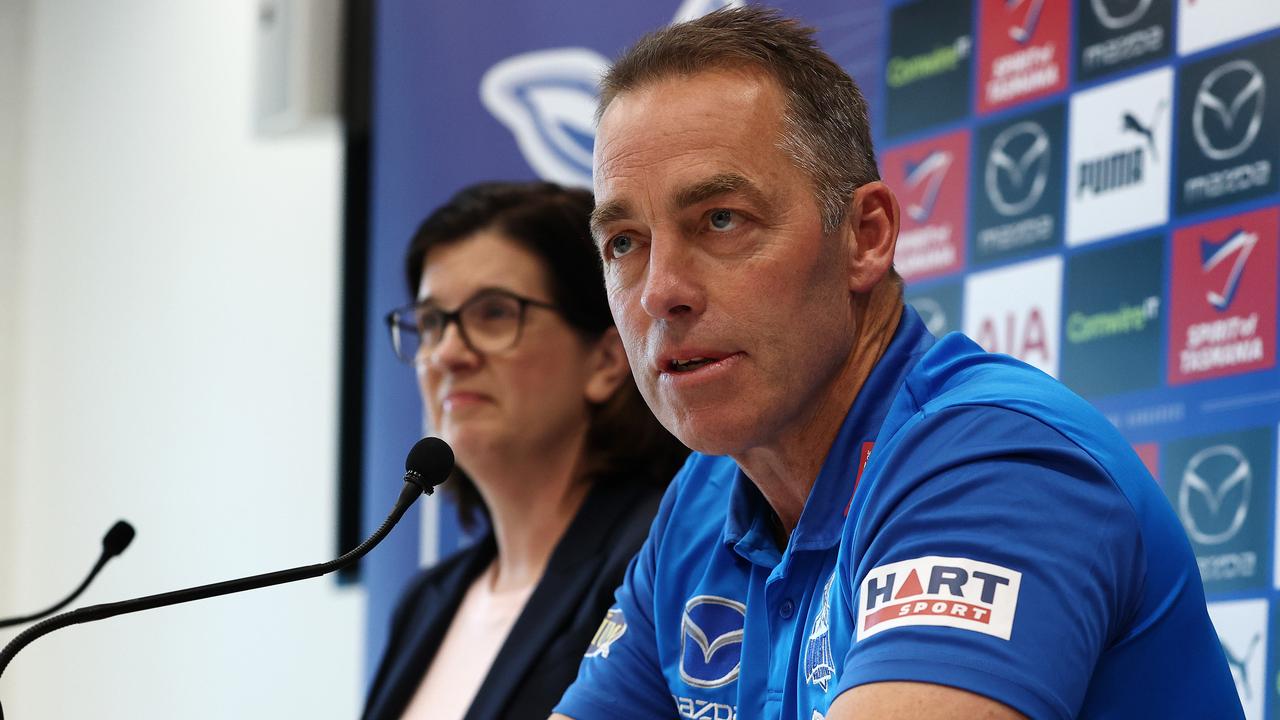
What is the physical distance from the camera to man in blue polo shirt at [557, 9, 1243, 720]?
3.43 ft

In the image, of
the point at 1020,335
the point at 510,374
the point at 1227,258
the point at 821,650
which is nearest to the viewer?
→ the point at 821,650

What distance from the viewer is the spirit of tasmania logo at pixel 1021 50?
7.27ft

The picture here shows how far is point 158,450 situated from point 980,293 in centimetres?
303

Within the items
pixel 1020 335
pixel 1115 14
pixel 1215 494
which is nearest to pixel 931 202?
pixel 1020 335

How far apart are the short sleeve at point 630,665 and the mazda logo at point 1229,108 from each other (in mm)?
879

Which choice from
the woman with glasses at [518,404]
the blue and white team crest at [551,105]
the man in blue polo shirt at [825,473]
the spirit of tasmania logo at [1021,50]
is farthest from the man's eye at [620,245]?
the blue and white team crest at [551,105]

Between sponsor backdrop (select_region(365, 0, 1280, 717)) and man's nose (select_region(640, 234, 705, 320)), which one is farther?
sponsor backdrop (select_region(365, 0, 1280, 717))

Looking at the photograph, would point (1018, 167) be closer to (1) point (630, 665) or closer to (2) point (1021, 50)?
(2) point (1021, 50)

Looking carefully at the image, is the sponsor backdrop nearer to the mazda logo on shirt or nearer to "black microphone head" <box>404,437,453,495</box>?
the mazda logo on shirt

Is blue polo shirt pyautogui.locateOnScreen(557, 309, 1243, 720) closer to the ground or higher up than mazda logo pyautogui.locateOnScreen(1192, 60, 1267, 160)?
closer to the ground

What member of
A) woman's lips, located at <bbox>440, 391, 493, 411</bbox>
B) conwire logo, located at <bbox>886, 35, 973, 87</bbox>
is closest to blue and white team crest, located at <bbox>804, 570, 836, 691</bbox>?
woman's lips, located at <bbox>440, 391, 493, 411</bbox>

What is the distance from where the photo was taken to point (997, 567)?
1040mm

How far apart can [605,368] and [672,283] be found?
39.4 inches

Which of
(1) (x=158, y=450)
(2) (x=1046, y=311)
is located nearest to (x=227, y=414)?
(1) (x=158, y=450)
